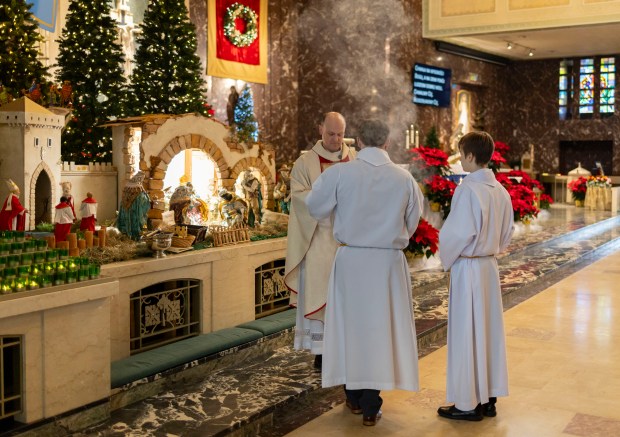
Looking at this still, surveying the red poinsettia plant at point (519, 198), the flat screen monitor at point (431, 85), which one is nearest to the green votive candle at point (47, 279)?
the red poinsettia plant at point (519, 198)

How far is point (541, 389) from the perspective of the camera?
17.1 feet

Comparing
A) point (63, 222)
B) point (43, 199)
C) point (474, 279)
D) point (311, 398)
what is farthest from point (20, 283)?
point (43, 199)

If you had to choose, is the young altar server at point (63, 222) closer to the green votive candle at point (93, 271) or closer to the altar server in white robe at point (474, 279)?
the green votive candle at point (93, 271)

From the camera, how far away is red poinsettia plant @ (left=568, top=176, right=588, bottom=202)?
64.2 feet

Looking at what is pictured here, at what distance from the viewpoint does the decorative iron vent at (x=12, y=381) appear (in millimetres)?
3875

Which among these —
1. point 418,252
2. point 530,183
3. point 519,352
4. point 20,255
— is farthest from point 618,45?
point 20,255

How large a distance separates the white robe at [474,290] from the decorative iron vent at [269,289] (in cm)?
223

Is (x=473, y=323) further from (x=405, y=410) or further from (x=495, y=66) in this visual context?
(x=495, y=66)

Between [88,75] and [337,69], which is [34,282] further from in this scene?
[337,69]

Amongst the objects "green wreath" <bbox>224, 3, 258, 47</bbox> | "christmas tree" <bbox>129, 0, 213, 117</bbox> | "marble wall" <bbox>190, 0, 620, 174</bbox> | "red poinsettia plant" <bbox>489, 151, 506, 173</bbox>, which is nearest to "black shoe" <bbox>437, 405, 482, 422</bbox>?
"christmas tree" <bbox>129, 0, 213, 117</bbox>

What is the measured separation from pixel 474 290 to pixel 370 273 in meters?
0.65

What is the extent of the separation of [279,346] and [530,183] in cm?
931

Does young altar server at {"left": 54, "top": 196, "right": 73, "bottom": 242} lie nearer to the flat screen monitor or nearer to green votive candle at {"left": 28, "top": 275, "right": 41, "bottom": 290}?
green votive candle at {"left": 28, "top": 275, "right": 41, "bottom": 290}

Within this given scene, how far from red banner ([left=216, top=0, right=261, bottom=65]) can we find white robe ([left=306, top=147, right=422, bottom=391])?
9.43m
